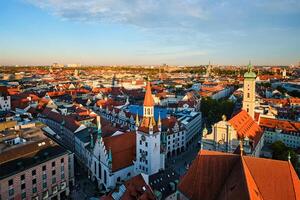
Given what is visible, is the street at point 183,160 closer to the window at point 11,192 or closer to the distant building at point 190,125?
the distant building at point 190,125

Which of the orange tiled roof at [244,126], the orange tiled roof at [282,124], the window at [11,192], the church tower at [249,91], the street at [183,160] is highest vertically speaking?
the church tower at [249,91]

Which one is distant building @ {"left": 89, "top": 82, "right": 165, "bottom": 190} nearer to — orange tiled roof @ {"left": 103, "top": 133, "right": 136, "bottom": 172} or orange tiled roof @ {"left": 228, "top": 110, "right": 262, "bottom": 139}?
orange tiled roof @ {"left": 103, "top": 133, "right": 136, "bottom": 172}

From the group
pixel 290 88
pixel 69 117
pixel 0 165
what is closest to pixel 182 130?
pixel 69 117

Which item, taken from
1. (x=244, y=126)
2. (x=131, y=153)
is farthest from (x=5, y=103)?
(x=244, y=126)

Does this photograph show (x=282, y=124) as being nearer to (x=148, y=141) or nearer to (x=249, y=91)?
(x=249, y=91)

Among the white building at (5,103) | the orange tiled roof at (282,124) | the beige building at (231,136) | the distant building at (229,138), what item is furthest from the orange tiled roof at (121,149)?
the white building at (5,103)

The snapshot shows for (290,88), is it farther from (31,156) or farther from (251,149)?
(31,156)

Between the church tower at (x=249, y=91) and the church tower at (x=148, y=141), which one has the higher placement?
the church tower at (x=249, y=91)
